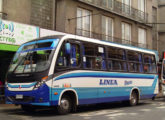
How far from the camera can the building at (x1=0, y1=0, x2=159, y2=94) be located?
1802 centimetres

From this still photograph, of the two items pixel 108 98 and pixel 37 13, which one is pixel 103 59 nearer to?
pixel 108 98

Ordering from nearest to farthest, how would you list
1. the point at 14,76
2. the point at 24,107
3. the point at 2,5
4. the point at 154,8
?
1. the point at 14,76
2. the point at 24,107
3. the point at 2,5
4. the point at 154,8

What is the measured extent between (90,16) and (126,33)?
5960 millimetres

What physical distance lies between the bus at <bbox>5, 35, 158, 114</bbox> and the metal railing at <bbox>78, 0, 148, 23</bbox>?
1025 cm

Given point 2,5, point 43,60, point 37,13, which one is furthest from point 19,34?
point 43,60

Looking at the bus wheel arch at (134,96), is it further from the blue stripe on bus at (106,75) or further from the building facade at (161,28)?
the building facade at (161,28)

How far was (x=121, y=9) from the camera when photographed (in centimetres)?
2648

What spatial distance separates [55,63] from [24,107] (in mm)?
2661

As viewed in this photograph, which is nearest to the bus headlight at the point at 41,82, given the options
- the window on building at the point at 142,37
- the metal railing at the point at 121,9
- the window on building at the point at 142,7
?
the metal railing at the point at 121,9

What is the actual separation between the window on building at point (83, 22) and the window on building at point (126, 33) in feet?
17.7

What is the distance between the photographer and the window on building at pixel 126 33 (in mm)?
27016

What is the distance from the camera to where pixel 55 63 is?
9961mm

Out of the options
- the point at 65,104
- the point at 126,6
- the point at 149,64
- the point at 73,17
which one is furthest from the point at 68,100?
the point at 126,6

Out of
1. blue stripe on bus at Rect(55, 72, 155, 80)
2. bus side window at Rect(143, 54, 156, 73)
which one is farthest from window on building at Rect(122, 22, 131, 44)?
blue stripe on bus at Rect(55, 72, 155, 80)
